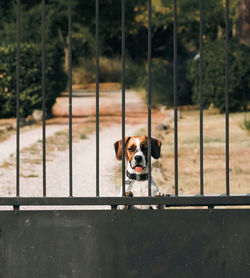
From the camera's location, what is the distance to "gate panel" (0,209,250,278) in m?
4.63

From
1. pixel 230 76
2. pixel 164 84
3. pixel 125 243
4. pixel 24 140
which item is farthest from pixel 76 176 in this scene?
pixel 164 84

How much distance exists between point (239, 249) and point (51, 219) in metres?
1.23

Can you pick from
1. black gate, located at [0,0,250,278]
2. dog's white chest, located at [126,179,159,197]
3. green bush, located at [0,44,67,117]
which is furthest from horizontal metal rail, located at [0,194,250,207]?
green bush, located at [0,44,67,117]

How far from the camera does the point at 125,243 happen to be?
464 cm

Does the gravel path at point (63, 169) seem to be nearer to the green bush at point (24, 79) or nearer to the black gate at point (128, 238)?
the green bush at point (24, 79)

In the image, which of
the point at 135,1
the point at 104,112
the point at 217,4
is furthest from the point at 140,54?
the point at 104,112

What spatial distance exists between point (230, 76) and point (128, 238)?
47.4ft

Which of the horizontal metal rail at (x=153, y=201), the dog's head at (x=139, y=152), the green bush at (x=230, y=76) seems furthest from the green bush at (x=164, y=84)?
the horizontal metal rail at (x=153, y=201)

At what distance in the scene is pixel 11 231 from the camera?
465 cm

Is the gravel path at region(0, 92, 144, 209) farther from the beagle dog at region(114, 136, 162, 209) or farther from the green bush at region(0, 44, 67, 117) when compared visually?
the beagle dog at region(114, 136, 162, 209)

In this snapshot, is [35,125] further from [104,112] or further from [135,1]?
[135,1]

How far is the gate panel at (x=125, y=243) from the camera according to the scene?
182 inches

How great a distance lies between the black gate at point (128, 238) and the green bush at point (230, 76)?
556 inches

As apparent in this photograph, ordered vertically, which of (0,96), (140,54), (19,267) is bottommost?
(19,267)
